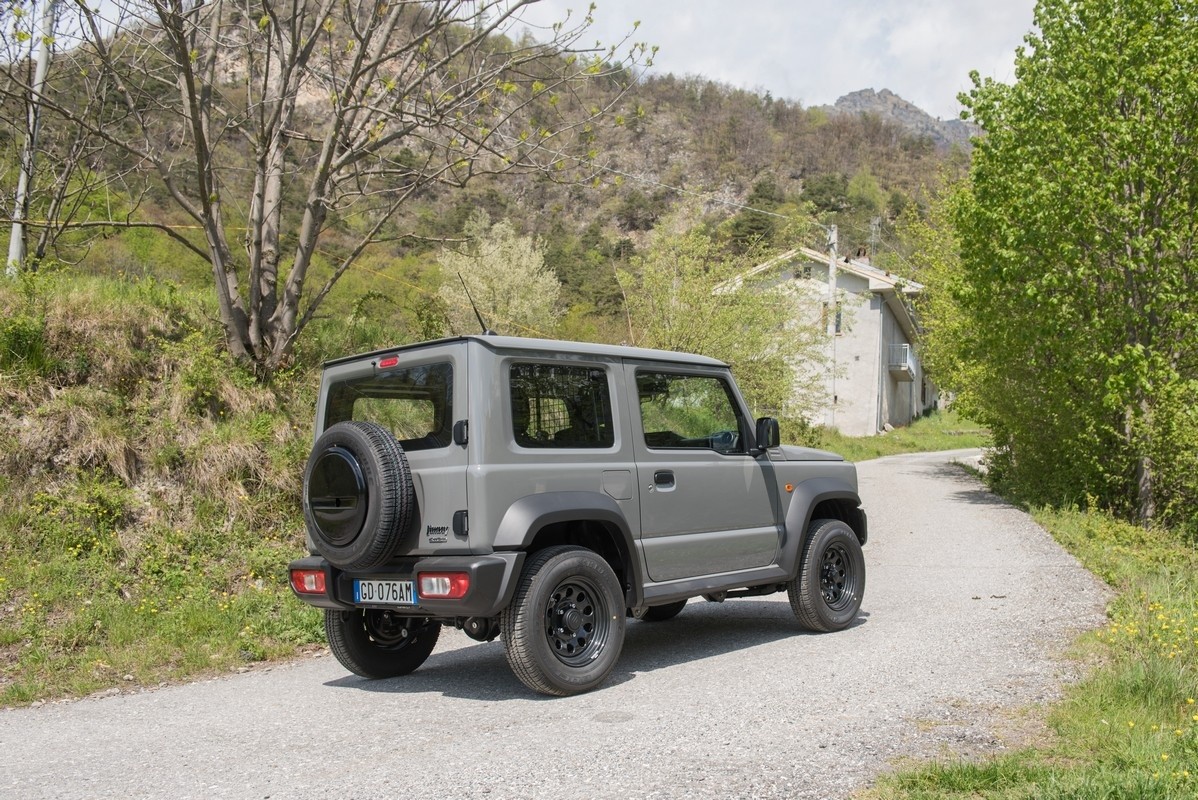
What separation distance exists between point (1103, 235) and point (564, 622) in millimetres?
13644

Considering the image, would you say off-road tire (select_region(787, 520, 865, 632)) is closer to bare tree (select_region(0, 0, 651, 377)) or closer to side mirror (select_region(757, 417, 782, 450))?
side mirror (select_region(757, 417, 782, 450))

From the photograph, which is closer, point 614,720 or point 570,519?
point 614,720

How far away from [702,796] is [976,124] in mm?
17170

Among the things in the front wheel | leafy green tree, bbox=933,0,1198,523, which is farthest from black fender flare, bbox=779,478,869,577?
leafy green tree, bbox=933,0,1198,523

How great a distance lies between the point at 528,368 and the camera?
19.7ft

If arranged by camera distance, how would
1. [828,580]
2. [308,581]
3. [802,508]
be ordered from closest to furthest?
[308,581]
[802,508]
[828,580]

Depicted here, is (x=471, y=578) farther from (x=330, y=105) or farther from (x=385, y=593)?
(x=330, y=105)

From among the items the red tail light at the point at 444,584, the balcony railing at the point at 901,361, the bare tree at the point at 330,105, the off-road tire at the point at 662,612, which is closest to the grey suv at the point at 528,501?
the red tail light at the point at 444,584

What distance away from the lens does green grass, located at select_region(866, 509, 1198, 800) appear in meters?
3.82

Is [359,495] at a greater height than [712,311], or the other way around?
[712,311]

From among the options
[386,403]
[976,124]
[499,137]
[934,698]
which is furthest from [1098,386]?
[386,403]

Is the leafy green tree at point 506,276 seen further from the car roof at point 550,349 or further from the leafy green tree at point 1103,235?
the car roof at point 550,349

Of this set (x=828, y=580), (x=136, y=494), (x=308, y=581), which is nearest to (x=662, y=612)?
(x=828, y=580)

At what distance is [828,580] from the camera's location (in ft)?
25.7
